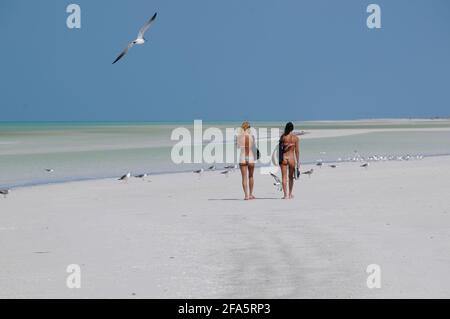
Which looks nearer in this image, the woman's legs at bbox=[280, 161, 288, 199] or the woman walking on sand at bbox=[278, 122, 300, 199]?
the woman's legs at bbox=[280, 161, 288, 199]

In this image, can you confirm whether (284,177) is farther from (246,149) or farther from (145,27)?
(145,27)

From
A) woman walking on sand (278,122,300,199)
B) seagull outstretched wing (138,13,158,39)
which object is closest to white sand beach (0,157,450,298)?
woman walking on sand (278,122,300,199)

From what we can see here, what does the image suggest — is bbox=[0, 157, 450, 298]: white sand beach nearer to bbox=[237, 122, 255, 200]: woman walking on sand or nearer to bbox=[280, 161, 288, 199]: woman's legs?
bbox=[280, 161, 288, 199]: woman's legs

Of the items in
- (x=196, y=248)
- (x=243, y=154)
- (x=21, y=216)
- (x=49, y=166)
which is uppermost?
(x=49, y=166)

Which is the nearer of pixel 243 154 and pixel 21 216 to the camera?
pixel 21 216

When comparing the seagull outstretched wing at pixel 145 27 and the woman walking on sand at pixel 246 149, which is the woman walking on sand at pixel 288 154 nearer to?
the woman walking on sand at pixel 246 149

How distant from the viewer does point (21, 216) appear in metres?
13.8

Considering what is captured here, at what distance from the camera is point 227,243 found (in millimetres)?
10336

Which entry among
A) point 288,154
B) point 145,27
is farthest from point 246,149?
point 145,27

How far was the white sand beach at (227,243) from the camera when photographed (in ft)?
25.6

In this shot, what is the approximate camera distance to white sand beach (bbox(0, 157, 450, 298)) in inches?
307

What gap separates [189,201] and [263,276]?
8080mm
